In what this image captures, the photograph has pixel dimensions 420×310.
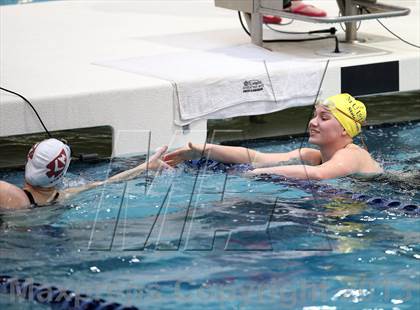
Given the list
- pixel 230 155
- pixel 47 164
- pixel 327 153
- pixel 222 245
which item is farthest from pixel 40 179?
pixel 327 153

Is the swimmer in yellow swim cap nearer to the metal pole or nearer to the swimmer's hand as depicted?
the swimmer's hand

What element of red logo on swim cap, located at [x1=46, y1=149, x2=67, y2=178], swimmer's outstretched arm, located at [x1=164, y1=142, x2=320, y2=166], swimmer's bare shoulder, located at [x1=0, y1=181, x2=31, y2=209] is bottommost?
swimmer's outstretched arm, located at [x1=164, y1=142, x2=320, y2=166]

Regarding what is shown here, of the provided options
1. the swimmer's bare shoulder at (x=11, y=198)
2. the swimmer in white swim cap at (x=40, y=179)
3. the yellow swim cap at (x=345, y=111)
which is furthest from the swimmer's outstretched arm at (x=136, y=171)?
the yellow swim cap at (x=345, y=111)

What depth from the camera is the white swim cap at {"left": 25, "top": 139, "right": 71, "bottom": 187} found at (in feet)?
16.6

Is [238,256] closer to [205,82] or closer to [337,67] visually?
[205,82]

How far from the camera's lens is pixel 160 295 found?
4.21 meters

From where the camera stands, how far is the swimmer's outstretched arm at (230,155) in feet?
19.1

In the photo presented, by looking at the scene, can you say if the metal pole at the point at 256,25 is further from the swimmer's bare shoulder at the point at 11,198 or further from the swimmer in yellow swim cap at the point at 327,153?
the swimmer's bare shoulder at the point at 11,198

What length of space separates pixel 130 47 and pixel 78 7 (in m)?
1.88

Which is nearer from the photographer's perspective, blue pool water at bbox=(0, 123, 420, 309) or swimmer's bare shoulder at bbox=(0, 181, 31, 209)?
blue pool water at bbox=(0, 123, 420, 309)

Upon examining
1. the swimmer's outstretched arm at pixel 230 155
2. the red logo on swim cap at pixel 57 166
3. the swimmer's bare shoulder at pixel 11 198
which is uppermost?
the red logo on swim cap at pixel 57 166

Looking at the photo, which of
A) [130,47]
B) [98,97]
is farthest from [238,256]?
[130,47]

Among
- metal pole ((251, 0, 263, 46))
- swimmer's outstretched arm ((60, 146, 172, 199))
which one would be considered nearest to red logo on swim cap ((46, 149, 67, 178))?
swimmer's outstretched arm ((60, 146, 172, 199))

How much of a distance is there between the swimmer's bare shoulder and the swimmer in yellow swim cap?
100 cm
